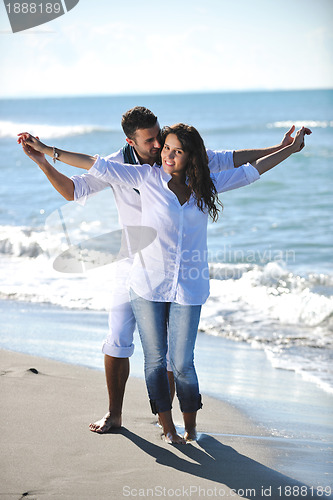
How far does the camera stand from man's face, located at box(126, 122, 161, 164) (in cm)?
322

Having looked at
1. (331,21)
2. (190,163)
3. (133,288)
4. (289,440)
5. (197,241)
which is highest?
(331,21)

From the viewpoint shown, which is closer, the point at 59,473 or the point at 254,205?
the point at 59,473

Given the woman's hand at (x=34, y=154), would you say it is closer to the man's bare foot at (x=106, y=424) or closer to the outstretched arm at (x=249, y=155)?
the outstretched arm at (x=249, y=155)

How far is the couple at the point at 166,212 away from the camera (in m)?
3.08

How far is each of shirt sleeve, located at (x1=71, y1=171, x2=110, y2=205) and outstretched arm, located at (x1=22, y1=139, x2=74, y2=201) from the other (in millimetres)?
26

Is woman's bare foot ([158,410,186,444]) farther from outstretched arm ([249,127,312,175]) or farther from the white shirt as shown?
outstretched arm ([249,127,312,175])

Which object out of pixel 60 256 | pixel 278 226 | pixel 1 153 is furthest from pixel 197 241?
pixel 1 153

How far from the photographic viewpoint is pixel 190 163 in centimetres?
310

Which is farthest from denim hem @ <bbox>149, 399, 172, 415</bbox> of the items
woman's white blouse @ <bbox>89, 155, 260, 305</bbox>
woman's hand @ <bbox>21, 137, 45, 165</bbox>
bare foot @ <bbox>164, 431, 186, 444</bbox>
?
woman's hand @ <bbox>21, 137, 45, 165</bbox>

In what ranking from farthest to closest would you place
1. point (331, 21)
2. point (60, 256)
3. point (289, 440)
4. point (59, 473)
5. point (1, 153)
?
point (331, 21), point (1, 153), point (60, 256), point (289, 440), point (59, 473)

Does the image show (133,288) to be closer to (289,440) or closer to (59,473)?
(59,473)

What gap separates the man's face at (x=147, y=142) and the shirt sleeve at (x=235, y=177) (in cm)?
32

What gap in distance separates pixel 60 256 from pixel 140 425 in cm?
656

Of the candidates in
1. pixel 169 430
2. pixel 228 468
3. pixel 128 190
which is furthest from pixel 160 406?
pixel 128 190
